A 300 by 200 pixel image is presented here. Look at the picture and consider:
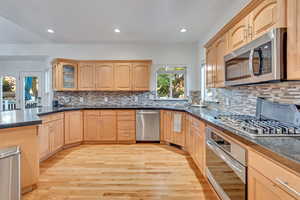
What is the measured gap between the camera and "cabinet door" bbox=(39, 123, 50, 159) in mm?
3121

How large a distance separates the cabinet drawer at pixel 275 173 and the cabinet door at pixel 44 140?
3087 mm

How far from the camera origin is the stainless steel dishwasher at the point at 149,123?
446cm

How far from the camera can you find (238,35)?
85.2 inches

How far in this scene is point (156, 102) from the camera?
16.6 ft

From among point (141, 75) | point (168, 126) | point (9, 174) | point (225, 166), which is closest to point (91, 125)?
point (141, 75)

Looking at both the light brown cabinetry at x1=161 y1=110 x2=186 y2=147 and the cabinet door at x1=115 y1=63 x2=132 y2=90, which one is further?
the cabinet door at x1=115 y1=63 x2=132 y2=90

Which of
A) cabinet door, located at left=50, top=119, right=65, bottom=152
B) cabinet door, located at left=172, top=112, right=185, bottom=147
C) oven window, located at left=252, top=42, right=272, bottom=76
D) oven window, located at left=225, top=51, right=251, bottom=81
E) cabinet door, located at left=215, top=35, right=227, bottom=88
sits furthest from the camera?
cabinet door, located at left=172, top=112, right=185, bottom=147

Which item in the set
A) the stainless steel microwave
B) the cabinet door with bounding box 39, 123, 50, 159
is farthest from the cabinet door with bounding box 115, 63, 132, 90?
the stainless steel microwave

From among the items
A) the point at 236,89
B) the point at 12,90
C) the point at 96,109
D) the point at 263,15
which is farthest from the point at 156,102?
the point at 12,90

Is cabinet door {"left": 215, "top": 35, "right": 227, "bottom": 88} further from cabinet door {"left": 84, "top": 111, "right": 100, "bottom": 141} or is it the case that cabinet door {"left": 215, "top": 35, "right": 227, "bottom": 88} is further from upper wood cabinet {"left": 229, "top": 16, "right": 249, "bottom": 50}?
cabinet door {"left": 84, "top": 111, "right": 100, "bottom": 141}

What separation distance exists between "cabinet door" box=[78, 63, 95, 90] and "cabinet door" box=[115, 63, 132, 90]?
0.62m

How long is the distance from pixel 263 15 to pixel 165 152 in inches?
113

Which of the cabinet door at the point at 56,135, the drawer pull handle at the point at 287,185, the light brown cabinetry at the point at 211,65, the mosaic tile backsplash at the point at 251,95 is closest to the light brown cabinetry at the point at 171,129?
the mosaic tile backsplash at the point at 251,95

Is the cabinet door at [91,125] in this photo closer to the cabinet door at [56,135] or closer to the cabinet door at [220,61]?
the cabinet door at [56,135]
